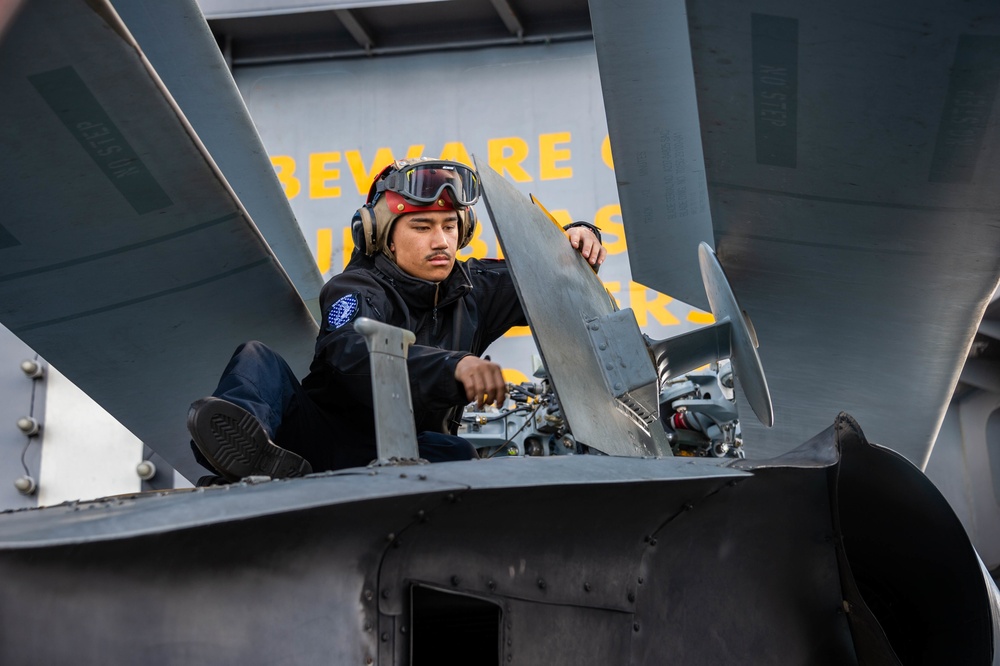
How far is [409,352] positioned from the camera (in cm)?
336

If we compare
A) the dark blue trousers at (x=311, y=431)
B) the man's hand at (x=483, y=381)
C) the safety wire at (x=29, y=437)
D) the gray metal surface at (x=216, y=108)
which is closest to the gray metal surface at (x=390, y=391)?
the man's hand at (x=483, y=381)

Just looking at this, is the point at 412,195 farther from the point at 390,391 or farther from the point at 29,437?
the point at 29,437

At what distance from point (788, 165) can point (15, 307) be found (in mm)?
3330

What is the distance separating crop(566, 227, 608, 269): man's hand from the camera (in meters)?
4.14

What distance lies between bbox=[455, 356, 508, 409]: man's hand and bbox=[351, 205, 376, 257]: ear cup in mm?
1349

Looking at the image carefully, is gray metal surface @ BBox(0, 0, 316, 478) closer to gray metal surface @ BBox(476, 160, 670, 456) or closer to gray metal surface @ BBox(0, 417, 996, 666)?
gray metal surface @ BBox(476, 160, 670, 456)

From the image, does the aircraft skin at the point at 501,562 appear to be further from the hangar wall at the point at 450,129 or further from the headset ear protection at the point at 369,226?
the hangar wall at the point at 450,129

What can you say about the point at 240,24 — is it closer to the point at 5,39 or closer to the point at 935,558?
the point at 5,39

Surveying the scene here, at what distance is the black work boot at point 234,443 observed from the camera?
2.90m

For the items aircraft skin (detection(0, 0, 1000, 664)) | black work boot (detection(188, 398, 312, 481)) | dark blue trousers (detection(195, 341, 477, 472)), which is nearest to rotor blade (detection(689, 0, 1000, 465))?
aircraft skin (detection(0, 0, 1000, 664))

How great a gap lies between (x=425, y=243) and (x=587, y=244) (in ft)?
2.05

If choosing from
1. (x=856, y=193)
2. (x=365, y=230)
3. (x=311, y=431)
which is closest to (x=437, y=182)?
(x=365, y=230)

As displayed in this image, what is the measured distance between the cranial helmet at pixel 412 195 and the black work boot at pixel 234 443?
1.43 m

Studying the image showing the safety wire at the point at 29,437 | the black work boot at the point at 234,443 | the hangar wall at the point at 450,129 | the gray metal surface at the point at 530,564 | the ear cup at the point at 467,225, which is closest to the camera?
the gray metal surface at the point at 530,564
